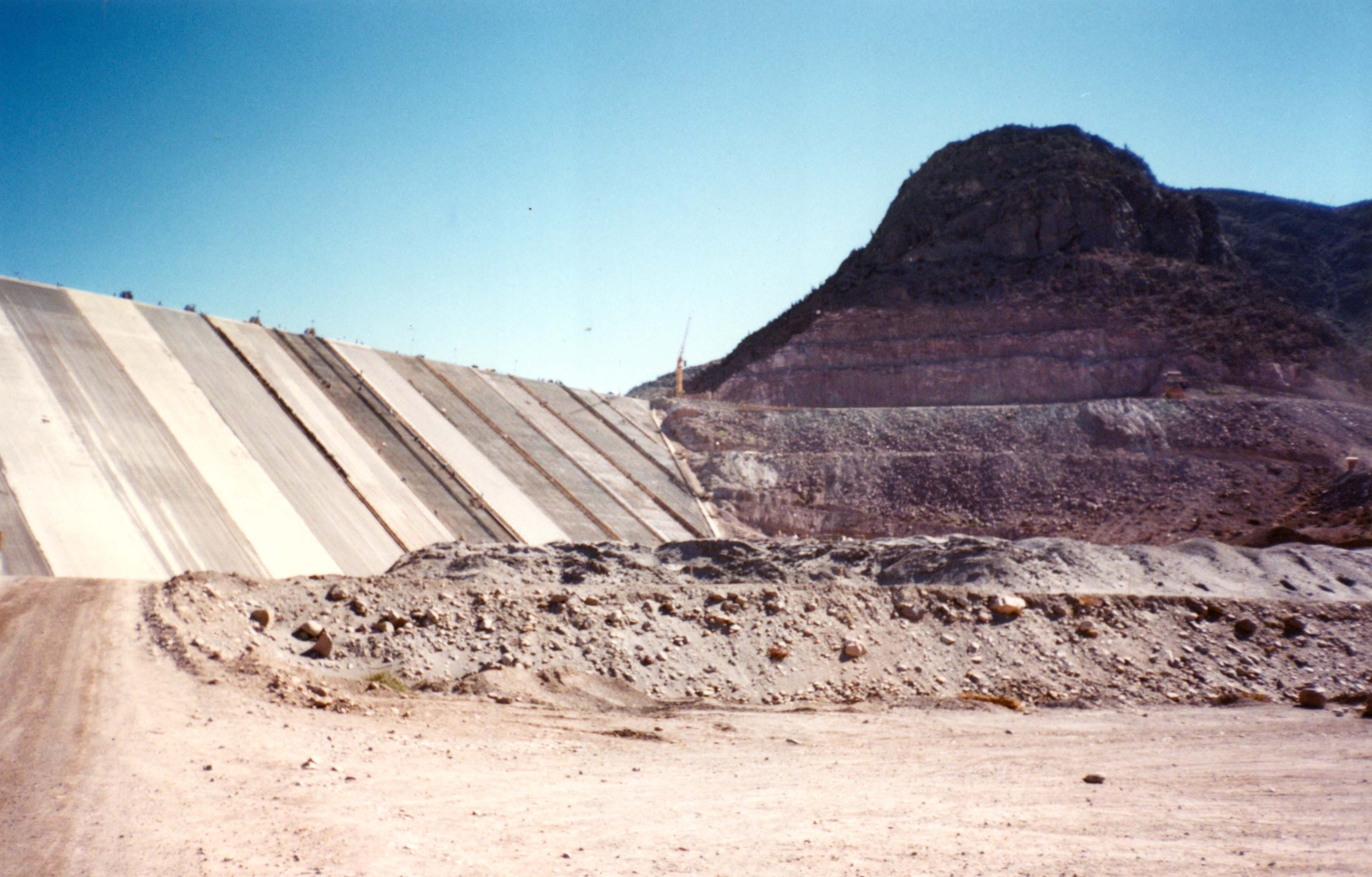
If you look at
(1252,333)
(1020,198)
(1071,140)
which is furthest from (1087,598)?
(1071,140)

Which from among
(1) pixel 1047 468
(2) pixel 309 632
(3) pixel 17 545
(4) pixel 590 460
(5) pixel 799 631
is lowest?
(5) pixel 799 631

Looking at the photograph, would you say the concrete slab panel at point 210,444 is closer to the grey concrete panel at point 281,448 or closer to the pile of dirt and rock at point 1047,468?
the grey concrete panel at point 281,448

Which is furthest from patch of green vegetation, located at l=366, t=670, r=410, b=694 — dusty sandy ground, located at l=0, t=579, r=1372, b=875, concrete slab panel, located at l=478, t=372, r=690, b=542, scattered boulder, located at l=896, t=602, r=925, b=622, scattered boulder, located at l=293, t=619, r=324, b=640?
concrete slab panel, located at l=478, t=372, r=690, b=542

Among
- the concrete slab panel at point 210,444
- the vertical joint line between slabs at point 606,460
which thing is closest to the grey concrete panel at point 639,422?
the vertical joint line between slabs at point 606,460

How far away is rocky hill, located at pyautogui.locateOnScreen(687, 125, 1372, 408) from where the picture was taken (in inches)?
1496

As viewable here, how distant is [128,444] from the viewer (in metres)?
17.5

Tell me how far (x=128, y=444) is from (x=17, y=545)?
4516 mm

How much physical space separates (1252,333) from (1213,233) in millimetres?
13243

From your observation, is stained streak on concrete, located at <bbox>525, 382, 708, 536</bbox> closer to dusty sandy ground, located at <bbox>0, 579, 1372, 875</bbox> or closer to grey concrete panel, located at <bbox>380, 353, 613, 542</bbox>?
grey concrete panel, located at <bbox>380, 353, 613, 542</bbox>

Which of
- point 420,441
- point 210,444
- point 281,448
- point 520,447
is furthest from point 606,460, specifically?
point 210,444

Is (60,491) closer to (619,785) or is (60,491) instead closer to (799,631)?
(799,631)

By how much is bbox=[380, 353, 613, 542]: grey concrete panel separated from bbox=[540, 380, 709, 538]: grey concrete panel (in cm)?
335

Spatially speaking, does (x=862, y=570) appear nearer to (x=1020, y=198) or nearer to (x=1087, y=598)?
(x=1087, y=598)

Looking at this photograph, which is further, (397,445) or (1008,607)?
(397,445)
